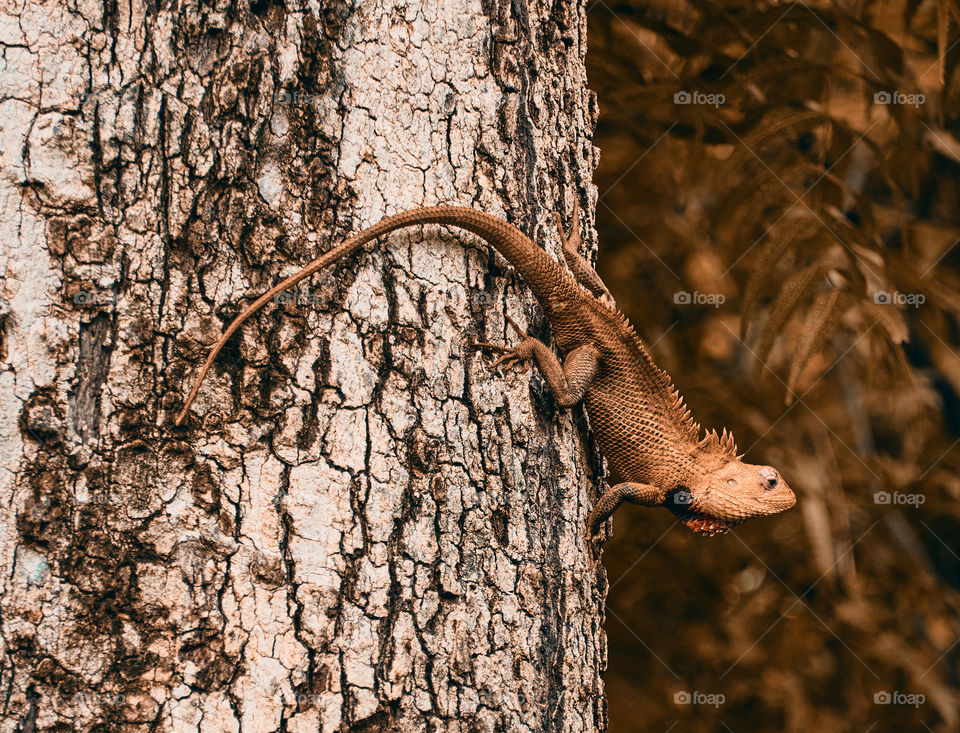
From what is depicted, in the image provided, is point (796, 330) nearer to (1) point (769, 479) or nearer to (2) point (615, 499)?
(1) point (769, 479)

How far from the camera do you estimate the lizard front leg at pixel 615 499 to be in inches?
63.4

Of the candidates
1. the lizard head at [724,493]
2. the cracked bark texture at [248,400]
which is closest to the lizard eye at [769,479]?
the lizard head at [724,493]

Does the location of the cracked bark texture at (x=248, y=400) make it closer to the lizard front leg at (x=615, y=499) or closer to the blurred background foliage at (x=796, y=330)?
the lizard front leg at (x=615, y=499)

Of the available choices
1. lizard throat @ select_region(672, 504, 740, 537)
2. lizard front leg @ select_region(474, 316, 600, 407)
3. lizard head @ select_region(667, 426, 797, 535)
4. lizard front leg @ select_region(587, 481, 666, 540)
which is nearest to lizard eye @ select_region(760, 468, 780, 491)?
lizard head @ select_region(667, 426, 797, 535)

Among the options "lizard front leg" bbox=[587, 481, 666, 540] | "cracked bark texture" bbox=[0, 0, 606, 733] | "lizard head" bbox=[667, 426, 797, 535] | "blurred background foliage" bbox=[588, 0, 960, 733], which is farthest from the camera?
"blurred background foliage" bbox=[588, 0, 960, 733]

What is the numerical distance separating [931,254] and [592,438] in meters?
2.11

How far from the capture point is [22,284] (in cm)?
130

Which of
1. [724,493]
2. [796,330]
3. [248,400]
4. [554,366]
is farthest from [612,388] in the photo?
[796,330]

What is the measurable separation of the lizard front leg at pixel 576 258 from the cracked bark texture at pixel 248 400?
11.6 inches

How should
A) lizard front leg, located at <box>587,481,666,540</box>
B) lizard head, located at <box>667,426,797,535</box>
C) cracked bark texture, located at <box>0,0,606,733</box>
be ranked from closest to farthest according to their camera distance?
cracked bark texture, located at <box>0,0,606,733</box> → lizard front leg, located at <box>587,481,666,540</box> → lizard head, located at <box>667,426,797,535</box>

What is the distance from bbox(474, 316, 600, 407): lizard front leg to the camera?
4.99 ft

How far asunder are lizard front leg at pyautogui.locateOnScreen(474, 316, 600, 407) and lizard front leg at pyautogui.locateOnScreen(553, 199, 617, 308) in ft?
0.64

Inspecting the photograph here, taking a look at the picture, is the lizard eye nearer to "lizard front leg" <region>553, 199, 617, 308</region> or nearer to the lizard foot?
"lizard front leg" <region>553, 199, 617, 308</region>

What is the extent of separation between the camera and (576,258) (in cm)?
171
